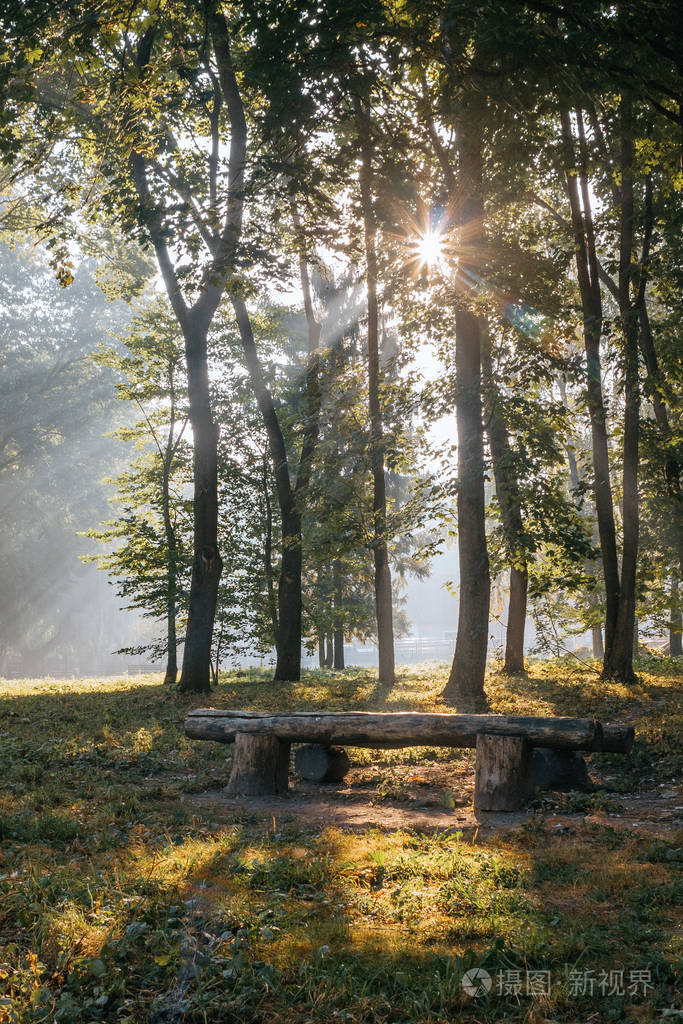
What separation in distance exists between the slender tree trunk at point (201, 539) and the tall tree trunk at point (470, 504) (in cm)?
561

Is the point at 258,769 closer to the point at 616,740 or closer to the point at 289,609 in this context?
the point at 616,740

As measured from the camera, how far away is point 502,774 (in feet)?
25.1

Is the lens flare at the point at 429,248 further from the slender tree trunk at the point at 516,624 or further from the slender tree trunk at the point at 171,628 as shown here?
the slender tree trunk at the point at 171,628

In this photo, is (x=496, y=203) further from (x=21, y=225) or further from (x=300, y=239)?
(x=21, y=225)

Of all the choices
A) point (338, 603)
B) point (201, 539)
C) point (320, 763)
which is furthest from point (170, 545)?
point (320, 763)

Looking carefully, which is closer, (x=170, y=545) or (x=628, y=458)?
(x=628, y=458)

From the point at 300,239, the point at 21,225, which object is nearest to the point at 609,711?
the point at 300,239

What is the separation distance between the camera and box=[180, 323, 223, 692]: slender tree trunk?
1659cm

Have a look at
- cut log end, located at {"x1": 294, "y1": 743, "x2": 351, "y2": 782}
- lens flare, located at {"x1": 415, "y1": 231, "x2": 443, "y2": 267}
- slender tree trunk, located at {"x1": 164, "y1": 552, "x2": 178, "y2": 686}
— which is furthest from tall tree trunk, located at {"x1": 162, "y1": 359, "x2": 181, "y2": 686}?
cut log end, located at {"x1": 294, "y1": 743, "x2": 351, "y2": 782}

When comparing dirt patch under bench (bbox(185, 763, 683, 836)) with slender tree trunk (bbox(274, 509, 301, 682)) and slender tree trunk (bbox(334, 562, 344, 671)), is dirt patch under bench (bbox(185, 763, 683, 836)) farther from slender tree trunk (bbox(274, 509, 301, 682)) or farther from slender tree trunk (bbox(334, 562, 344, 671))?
slender tree trunk (bbox(334, 562, 344, 671))

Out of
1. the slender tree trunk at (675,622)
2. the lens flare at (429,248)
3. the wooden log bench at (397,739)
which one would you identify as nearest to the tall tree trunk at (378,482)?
the lens flare at (429,248)

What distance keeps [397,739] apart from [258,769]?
5.52 ft

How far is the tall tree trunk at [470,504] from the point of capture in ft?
47.1

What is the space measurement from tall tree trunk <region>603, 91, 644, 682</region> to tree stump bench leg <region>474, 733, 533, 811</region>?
854 cm
